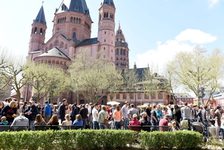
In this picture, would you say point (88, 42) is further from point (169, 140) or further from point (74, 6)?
point (169, 140)

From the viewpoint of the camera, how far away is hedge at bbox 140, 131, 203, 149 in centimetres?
1208

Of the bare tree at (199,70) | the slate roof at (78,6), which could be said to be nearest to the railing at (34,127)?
the bare tree at (199,70)

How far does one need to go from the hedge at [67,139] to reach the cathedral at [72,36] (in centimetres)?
5671

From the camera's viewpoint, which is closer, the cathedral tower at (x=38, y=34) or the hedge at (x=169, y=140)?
the hedge at (x=169, y=140)

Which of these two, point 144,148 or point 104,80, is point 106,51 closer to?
point 104,80

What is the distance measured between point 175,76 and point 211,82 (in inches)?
232

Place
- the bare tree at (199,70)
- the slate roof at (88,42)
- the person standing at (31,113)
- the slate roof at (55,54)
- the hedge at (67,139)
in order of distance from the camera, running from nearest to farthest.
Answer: the hedge at (67,139) → the person standing at (31,113) → the bare tree at (199,70) → the slate roof at (55,54) → the slate roof at (88,42)

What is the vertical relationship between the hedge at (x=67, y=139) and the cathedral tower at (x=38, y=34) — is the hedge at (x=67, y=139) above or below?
below

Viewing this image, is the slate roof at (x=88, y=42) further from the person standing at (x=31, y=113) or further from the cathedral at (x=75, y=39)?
the person standing at (x=31, y=113)

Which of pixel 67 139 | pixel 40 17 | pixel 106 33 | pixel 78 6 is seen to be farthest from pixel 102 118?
pixel 40 17

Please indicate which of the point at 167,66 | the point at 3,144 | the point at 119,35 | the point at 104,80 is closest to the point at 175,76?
the point at 167,66

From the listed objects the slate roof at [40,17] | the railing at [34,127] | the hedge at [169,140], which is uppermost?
the slate roof at [40,17]

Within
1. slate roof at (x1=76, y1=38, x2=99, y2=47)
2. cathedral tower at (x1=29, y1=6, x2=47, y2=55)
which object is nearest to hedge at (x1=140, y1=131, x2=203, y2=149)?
slate roof at (x1=76, y1=38, x2=99, y2=47)

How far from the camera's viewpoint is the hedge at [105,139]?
35.9ft
